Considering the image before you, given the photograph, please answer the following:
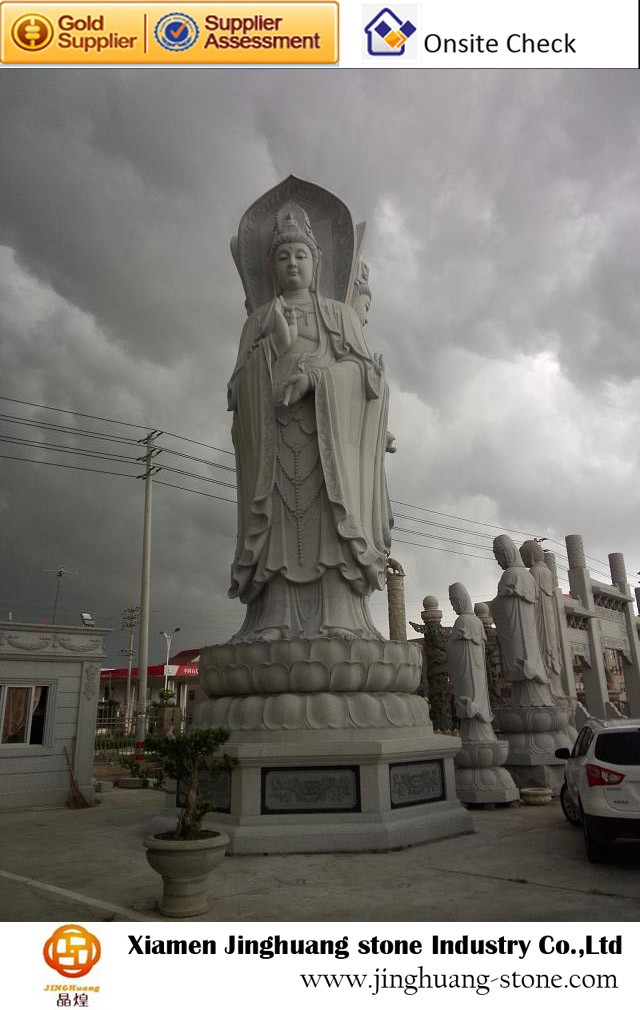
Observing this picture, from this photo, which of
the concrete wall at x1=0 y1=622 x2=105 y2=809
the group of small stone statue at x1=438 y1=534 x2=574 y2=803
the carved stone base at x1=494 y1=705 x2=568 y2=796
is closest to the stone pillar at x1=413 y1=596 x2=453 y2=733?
the group of small stone statue at x1=438 y1=534 x2=574 y2=803

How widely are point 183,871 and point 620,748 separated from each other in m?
2.94

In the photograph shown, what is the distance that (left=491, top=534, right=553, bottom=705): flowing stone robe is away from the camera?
9.16 meters

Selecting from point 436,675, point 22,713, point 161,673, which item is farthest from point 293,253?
point 161,673

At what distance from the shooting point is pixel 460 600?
29.0 feet

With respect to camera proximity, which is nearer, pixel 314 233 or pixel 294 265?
pixel 294 265

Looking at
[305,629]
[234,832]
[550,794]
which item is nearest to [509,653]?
[550,794]

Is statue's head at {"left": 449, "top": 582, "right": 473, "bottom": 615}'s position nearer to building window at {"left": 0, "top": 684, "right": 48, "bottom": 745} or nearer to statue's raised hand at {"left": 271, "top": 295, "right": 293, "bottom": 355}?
statue's raised hand at {"left": 271, "top": 295, "right": 293, "bottom": 355}

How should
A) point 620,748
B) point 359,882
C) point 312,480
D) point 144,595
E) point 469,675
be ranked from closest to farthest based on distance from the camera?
1. point 359,882
2. point 620,748
3. point 312,480
4. point 469,675
5. point 144,595

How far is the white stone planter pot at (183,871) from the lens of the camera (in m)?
3.34

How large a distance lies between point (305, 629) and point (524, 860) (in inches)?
108

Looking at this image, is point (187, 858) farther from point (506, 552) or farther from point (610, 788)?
point (506, 552)

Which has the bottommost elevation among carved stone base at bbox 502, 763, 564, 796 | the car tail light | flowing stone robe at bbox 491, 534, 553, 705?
carved stone base at bbox 502, 763, 564, 796

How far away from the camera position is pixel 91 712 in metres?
9.56
